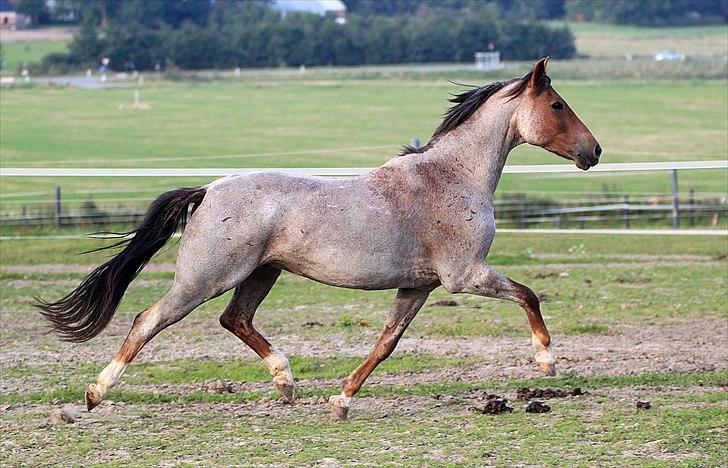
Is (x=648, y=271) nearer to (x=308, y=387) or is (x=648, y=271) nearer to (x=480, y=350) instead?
(x=480, y=350)

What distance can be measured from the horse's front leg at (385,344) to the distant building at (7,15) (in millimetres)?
90337

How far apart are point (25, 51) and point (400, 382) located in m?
76.1

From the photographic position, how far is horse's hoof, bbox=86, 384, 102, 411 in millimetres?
6734

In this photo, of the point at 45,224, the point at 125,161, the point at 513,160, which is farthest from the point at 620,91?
the point at 45,224

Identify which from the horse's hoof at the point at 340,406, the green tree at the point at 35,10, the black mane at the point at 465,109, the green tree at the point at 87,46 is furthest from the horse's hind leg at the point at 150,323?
the green tree at the point at 35,10

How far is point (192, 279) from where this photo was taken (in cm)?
660

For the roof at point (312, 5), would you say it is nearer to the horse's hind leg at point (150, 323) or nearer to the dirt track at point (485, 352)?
the dirt track at point (485, 352)

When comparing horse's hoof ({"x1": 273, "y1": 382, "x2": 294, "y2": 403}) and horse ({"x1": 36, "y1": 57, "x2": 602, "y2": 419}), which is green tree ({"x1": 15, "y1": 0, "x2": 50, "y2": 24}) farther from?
horse's hoof ({"x1": 273, "y1": 382, "x2": 294, "y2": 403})

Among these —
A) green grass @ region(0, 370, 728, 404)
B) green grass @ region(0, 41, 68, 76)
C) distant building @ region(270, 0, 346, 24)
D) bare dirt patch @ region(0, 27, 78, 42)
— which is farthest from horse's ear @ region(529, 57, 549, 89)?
distant building @ region(270, 0, 346, 24)

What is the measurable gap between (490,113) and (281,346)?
10.1 feet

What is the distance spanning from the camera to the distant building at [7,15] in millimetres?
93369

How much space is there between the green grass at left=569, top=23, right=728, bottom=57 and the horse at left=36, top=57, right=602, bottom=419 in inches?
2795

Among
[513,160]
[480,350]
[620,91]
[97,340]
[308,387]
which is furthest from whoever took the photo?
[620,91]

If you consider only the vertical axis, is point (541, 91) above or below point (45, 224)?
above
